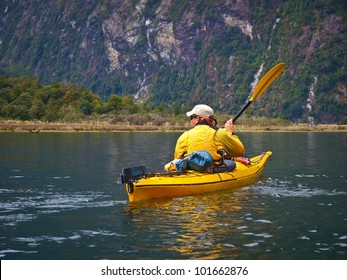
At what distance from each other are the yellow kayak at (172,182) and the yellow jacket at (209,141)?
2.07ft

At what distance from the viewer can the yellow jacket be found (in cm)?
1794

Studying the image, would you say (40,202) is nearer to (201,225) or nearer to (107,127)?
(201,225)

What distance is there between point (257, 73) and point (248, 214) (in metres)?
176

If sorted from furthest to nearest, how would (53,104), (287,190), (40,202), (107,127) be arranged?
1. (53,104)
2. (107,127)
3. (287,190)
4. (40,202)

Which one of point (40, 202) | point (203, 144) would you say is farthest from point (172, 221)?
point (40, 202)

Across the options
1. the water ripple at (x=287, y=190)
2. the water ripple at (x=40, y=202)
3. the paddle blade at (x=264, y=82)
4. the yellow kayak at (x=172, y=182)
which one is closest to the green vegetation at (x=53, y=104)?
the paddle blade at (x=264, y=82)

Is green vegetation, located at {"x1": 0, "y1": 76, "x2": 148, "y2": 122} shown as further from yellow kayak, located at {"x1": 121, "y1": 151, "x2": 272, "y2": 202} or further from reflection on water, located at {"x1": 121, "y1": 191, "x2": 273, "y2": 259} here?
reflection on water, located at {"x1": 121, "y1": 191, "x2": 273, "y2": 259}

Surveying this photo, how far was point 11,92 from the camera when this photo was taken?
111 meters

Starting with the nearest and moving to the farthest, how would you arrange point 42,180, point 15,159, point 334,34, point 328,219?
point 328,219 < point 42,180 < point 15,159 < point 334,34

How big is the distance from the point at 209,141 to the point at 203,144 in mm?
171

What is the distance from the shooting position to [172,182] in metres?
16.9

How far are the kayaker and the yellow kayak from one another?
316mm
